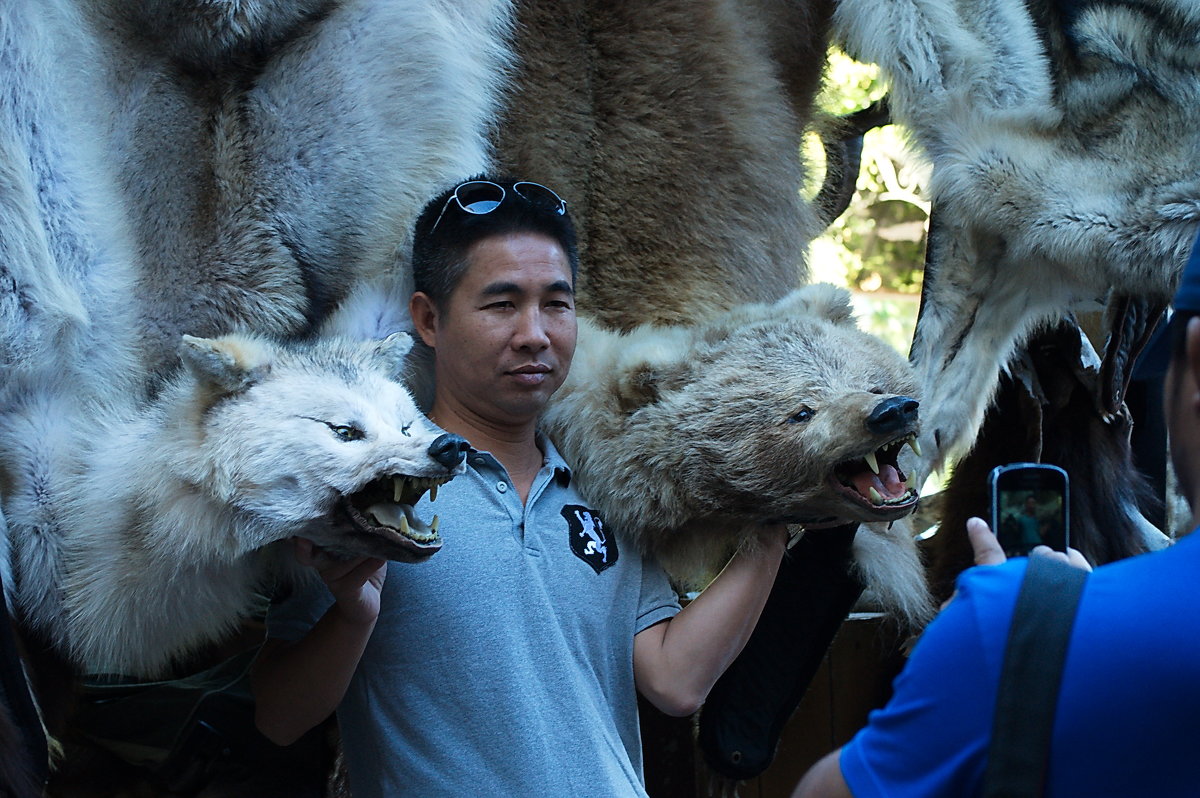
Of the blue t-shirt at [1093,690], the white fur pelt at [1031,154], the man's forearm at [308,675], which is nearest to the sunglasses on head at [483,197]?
the man's forearm at [308,675]

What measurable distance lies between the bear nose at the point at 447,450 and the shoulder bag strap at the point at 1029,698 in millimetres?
864

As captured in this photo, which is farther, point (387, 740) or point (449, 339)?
point (449, 339)

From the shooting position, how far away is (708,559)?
7.09 ft

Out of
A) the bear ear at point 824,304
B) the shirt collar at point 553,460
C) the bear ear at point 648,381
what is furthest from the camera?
the bear ear at point 824,304

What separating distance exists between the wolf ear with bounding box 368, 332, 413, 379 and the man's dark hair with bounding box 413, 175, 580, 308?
102 millimetres

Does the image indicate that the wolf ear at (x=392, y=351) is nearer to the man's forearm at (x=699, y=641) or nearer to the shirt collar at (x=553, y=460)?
the shirt collar at (x=553, y=460)

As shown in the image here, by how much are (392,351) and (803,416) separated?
744 millimetres

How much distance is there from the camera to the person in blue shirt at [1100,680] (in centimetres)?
89

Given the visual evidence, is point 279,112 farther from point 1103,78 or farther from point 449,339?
point 1103,78

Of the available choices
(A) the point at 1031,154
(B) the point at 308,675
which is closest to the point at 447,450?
(B) the point at 308,675

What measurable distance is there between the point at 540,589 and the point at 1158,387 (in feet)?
9.31

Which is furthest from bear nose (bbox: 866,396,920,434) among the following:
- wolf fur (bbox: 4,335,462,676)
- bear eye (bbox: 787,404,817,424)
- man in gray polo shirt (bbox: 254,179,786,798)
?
wolf fur (bbox: 4,335,462,676)

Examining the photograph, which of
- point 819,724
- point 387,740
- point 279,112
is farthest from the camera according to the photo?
point 819,724

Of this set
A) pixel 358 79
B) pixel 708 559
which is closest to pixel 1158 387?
pixel 708 559
